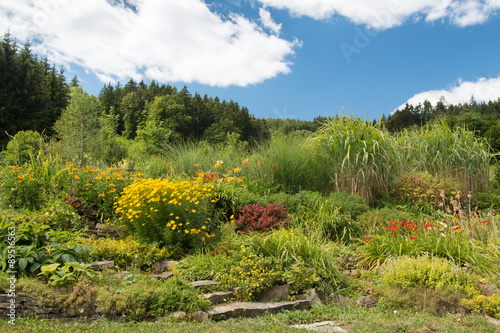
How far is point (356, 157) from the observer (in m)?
6.91

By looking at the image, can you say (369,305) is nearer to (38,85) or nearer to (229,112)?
(38,85)

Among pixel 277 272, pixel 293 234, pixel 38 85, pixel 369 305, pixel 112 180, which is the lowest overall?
pixel 369 305

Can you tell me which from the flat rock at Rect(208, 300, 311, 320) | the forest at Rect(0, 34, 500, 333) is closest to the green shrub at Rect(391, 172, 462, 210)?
the forest at Rect(0, 34, 500, 333)

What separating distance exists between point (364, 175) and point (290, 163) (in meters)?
1.58

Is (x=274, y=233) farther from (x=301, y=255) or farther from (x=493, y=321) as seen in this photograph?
(x=493, y=321)

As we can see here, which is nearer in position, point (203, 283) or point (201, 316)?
point (201, 316)

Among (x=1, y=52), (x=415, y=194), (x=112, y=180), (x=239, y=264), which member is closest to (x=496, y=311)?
(x=239, y=264)

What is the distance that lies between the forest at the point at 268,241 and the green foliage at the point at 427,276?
16mm

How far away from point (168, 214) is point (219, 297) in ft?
6.03

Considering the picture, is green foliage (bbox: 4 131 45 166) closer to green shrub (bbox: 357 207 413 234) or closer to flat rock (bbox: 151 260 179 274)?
flat rock (bbox: 151 260 179 274)

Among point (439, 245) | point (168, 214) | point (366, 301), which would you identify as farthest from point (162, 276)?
point (439, 245)

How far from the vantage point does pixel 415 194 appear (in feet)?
24.6

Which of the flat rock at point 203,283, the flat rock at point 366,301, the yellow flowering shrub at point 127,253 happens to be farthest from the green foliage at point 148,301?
the flat rock at point 366,301

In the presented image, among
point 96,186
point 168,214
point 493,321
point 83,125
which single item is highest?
point 83,125
